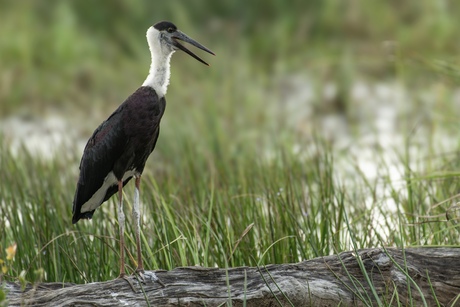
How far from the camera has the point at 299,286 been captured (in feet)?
12.0

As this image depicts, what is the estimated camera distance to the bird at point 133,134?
404cm

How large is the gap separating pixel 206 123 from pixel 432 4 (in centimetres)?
404

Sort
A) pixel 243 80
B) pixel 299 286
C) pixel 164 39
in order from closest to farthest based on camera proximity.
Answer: pixel 299 286
pixel 164 39
pixel 243 80

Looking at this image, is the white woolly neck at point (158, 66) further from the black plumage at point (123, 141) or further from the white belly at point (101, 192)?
the white belly at point (101, 192)

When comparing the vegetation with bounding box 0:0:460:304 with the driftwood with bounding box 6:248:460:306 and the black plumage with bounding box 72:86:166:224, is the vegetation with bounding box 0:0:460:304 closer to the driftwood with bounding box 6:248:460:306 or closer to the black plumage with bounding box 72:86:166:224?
the black plumage with bounding box 72:86:166:224

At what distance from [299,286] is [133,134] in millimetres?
970

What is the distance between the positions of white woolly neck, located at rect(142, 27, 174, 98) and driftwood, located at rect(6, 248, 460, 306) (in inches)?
31.4

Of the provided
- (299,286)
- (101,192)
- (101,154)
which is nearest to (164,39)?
(101,154)

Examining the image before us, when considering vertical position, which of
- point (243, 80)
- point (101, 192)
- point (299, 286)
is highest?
point (243, 80)

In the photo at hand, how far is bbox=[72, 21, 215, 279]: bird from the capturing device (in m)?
4.04

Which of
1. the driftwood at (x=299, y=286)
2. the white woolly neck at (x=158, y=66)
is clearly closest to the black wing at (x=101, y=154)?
the white woolly neck at (x=158, y=66)

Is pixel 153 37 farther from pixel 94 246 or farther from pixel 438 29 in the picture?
pixel 438 29

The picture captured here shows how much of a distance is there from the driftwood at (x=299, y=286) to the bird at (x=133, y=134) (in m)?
0.29

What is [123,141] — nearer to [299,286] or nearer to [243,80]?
[299,286]
